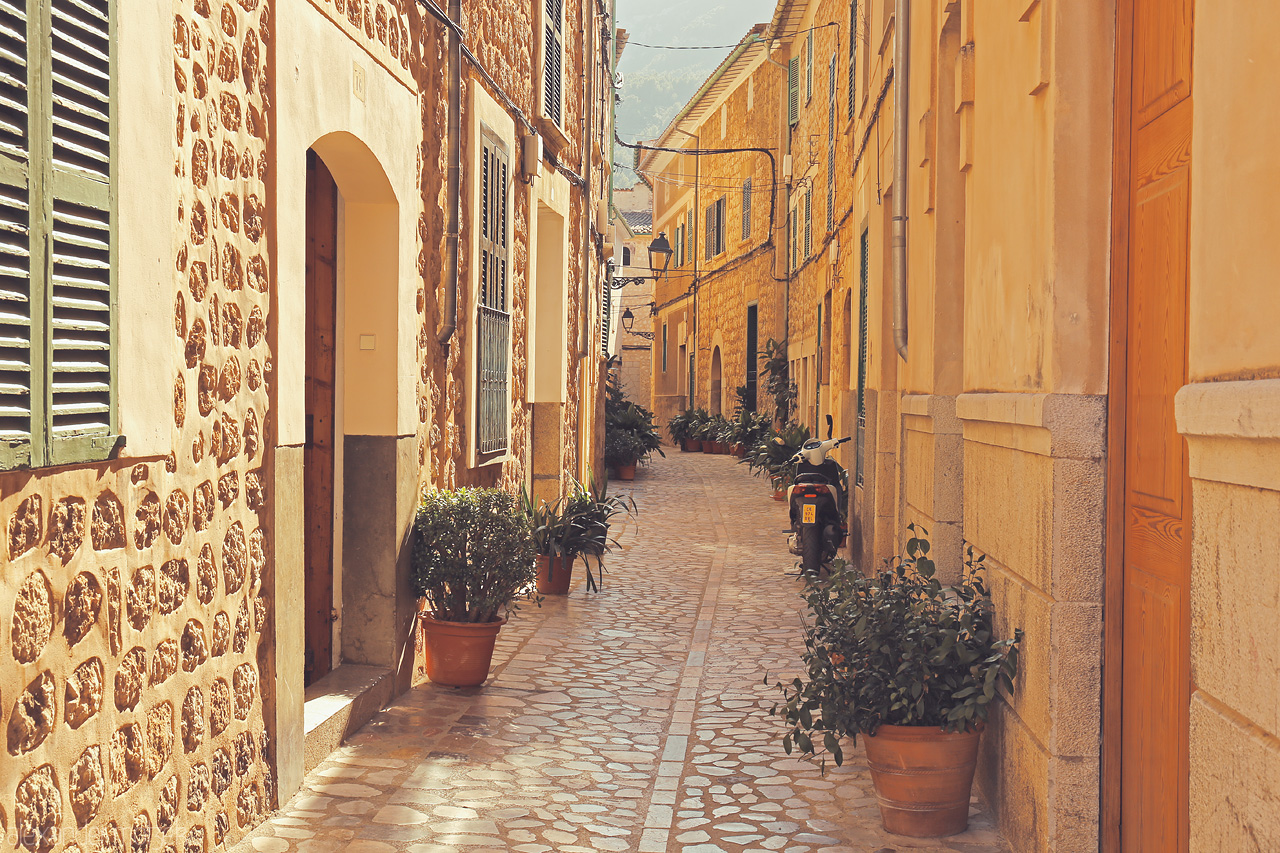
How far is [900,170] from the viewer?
7527 mm

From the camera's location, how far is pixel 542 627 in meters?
8.04

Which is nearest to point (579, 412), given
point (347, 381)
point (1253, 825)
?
point (347, 381)

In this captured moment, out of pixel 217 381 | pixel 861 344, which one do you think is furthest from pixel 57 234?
pixel 861 344

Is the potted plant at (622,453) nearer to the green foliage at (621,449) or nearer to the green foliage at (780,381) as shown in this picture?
the green foliage at (621,449)

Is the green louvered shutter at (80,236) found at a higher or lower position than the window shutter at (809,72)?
lower

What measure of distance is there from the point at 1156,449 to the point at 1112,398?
39 cm

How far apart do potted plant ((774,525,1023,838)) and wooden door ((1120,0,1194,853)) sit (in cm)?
76

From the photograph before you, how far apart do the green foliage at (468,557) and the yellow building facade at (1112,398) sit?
91.0 inches

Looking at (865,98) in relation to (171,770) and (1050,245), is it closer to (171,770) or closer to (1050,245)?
(1050,245)

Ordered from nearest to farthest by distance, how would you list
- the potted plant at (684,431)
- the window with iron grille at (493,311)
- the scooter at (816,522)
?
the window with iron grille at (493,311) → the scooter at (816,522) → the potted plant at (684,431)

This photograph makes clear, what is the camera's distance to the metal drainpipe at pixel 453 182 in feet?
22.0

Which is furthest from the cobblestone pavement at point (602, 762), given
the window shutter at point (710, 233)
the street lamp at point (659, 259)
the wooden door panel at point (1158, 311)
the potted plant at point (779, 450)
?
the window shutter at point (710, 233)

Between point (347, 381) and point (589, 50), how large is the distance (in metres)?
8.28

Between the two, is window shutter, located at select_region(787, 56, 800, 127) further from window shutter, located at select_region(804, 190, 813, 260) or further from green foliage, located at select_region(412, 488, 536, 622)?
green foliage, located at select_region(412, 488, 536, 622)
